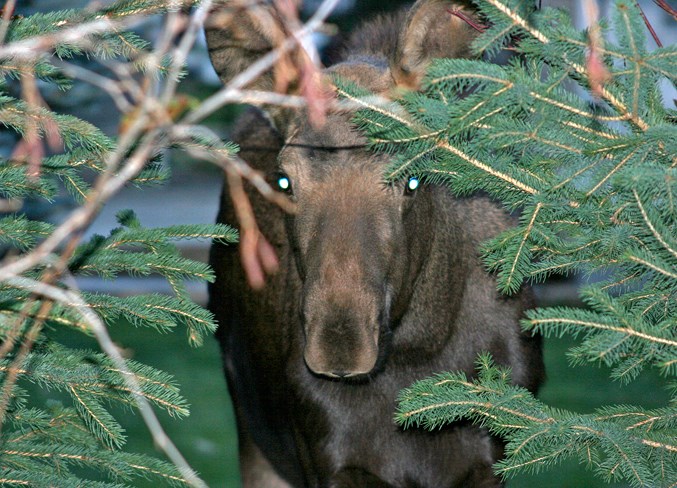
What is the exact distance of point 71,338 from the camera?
33.0 ft

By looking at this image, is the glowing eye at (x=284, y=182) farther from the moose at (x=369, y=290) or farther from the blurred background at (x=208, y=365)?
the blurred background at (x=208, y=365)

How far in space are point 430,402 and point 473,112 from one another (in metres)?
0.96

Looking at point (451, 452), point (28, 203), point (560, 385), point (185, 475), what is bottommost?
point (560, 385)

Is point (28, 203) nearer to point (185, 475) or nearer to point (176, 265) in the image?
point (176, 265)

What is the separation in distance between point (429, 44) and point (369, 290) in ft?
3.96

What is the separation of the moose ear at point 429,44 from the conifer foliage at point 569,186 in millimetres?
715

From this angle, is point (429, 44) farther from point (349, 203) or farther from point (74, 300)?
point (74, 300)

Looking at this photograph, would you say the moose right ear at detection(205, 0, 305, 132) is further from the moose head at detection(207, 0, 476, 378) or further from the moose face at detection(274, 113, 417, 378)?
the moose face at detection(274, 113, 417, 378)

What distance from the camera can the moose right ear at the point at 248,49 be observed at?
383 centimetres

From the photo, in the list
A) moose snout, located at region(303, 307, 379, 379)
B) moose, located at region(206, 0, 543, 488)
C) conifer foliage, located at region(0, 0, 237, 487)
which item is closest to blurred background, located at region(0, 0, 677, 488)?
moose, located at region(206, 0, 543, 488)

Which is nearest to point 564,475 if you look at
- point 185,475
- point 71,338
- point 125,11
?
point 185,475

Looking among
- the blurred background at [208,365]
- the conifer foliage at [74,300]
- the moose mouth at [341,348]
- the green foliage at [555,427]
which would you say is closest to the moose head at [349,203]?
the moose mouth at [341,348]

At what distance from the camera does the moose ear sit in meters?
3.86

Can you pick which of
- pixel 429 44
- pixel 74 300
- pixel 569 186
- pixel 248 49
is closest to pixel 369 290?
pixel 569 186
